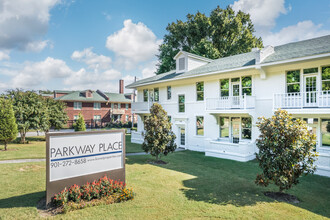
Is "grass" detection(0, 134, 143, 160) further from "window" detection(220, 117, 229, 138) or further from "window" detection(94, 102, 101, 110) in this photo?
"window" detection(94, 102, 101, 110)

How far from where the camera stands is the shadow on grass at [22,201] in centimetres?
606

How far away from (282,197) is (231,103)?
7455 mm

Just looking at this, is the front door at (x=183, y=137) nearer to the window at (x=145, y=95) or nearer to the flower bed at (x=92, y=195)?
the window at (x=145, y=95)

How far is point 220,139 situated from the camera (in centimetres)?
1524

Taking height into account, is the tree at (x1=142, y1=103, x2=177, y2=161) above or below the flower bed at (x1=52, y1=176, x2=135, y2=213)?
above

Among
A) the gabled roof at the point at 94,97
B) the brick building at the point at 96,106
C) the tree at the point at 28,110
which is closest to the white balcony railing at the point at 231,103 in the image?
the tree at the point at 28,110

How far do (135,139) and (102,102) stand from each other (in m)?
22.5

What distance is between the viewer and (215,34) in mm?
31922

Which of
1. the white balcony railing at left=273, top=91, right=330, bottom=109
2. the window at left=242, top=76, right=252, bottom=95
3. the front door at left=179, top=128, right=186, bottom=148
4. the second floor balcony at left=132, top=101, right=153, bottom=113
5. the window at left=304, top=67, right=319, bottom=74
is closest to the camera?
the white balcony railing at left=273, top=91, right=330, bottom=109

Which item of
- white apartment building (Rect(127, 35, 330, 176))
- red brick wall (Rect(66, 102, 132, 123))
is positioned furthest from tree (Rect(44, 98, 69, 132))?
red brick wall (Rect(66, 102, 132, 123))

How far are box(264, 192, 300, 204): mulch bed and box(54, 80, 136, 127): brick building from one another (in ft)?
121

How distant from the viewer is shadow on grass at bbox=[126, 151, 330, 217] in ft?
21.7

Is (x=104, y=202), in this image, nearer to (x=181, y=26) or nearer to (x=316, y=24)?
(x=316, y=24)

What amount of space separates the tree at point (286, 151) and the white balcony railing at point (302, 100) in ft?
15.2
